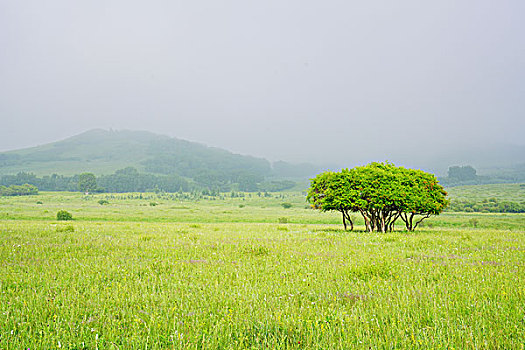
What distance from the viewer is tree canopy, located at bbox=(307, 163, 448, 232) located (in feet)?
79.8

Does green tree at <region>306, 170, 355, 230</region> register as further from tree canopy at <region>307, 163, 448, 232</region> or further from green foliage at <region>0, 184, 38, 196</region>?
green foliage at <region>0, 184, 38, 196</region>

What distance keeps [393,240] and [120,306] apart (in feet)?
49.2

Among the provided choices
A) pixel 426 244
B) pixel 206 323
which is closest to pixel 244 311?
pixel 206 323

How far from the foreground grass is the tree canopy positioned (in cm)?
1361

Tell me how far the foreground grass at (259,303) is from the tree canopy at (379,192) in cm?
1361

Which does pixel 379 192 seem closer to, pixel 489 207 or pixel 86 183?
pixel 489 207

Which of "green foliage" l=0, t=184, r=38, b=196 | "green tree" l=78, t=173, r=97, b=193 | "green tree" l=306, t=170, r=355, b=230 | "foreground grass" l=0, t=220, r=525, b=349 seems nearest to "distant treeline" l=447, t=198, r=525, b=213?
"green tree" l=306, t=170, r=355, b=230

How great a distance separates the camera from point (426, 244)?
15.0 meters

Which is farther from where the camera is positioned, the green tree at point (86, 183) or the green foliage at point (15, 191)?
the green tree at point (86, 183)

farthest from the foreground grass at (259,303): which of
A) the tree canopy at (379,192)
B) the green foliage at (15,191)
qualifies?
the green foliage at (15,191)

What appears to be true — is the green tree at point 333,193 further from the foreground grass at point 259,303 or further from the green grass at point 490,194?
the green grass at point 490,194

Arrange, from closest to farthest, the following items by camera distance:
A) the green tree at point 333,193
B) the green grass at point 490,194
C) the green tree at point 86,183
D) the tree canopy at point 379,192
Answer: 1. the tree canopy at point 379,192
2. the green tree at point 333,193
3. the green grass at point 490,194
4. the green tree at point 86,183

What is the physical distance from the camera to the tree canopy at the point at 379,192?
24.3 m

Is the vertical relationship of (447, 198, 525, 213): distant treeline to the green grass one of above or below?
below
